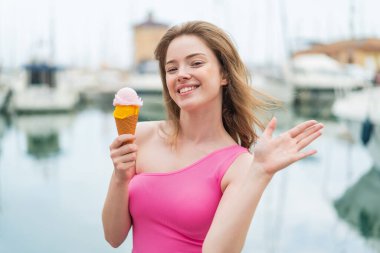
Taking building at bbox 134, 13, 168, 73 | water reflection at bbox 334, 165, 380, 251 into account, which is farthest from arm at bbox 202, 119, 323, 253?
building at bbox 134, 13, 168, 73

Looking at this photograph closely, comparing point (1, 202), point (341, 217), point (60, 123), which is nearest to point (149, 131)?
point (341, 217)

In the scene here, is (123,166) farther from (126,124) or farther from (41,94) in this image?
(41,94)

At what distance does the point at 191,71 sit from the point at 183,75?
30 millimetres

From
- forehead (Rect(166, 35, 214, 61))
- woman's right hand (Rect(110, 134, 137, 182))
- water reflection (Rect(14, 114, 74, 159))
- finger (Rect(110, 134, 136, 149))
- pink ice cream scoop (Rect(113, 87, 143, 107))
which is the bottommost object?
water reflection (Rect(14, 114, 74, 159))

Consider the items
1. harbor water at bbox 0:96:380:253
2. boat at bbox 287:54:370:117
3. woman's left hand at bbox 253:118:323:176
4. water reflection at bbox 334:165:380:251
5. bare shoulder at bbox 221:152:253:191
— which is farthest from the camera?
boat at bbox 287:54:370:117

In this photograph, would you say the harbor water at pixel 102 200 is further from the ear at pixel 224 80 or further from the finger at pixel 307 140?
the finger at pixel 307 140

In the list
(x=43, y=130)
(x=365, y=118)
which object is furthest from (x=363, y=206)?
(x=43, y=130)

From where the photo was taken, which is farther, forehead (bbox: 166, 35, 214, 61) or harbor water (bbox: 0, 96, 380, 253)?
harbor water (bbox: 0, 96, 380, 253)

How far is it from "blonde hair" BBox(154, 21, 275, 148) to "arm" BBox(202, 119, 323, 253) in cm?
33

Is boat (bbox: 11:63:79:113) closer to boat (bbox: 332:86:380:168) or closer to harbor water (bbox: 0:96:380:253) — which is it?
harbor water (bbox: 0:96:380:253)

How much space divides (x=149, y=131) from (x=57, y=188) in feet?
22.3

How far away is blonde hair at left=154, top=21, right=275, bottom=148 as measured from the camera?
1.68 m

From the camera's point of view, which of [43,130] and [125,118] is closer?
[125,118]

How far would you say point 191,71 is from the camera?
5.38 ft
